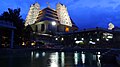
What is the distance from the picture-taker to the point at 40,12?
13438cm

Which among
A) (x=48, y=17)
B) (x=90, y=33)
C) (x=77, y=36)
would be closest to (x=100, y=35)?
(x=90, y=33)

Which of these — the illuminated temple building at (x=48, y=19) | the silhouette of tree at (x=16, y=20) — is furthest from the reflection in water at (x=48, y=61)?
the illuminated temple building at (x=48, y=19)

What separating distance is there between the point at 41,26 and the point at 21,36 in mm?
83802

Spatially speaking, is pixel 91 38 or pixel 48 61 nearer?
pixel 48 61

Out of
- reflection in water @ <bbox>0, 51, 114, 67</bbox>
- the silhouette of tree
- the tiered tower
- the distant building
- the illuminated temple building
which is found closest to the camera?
reflection in water @ <bbox>0, 51, 114, 67</bbox>

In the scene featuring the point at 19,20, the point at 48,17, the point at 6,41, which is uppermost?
the point at 48,17

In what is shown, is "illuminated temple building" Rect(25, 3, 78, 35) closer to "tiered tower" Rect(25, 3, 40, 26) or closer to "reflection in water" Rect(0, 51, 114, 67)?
"tiered tower" Rect(25, 3, 40, 26)

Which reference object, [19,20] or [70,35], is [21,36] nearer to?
[19,20]

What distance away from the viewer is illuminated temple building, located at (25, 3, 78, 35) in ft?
424

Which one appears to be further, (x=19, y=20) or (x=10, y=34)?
(x=19, y=20)

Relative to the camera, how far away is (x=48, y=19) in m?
129

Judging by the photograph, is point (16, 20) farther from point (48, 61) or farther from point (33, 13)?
point (33, 13)

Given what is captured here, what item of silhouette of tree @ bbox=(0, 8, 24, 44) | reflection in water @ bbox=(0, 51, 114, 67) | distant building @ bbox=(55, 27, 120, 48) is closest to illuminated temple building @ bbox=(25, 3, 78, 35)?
distant building @ bbox=(55, 27, 120, 48)

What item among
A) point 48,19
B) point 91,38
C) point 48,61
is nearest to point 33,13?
point 48,19
